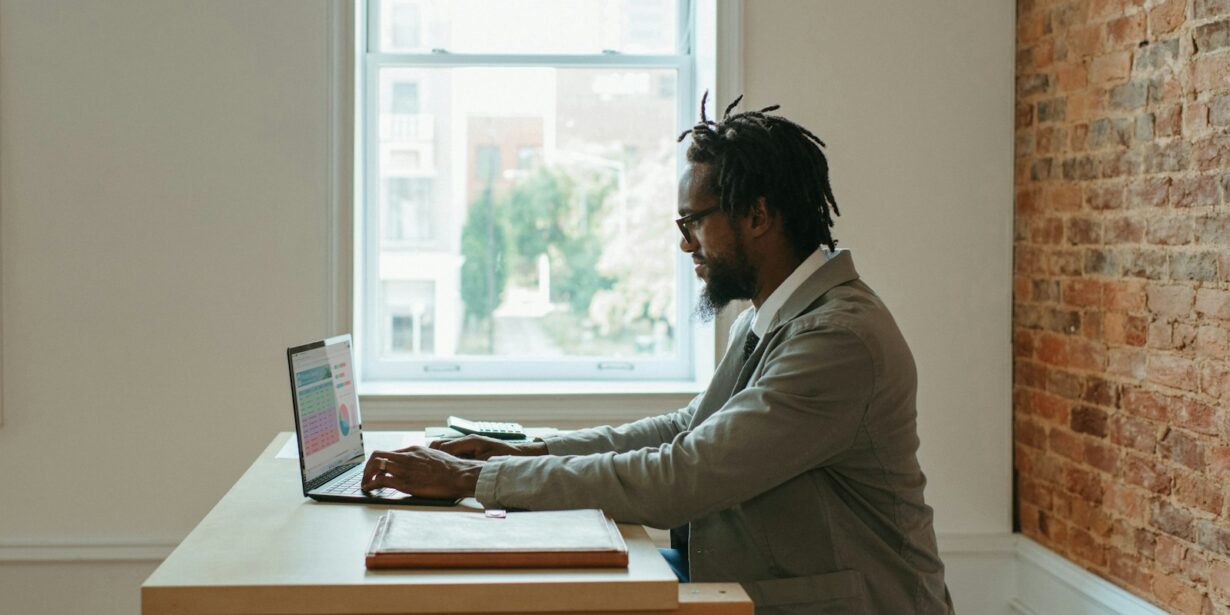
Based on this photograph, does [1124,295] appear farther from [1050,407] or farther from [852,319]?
[852,319]

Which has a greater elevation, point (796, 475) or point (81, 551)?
point (796, 475)

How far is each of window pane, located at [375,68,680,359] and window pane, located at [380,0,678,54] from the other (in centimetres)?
8

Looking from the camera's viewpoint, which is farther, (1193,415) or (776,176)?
(1193,415)

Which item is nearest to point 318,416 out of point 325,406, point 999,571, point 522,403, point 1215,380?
point 325,406

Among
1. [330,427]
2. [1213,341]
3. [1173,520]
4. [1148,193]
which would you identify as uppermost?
[1148,193]

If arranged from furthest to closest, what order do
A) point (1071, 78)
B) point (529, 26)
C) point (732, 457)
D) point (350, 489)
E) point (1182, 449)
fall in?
point (529, 26) → point (1071, 78) → point (1182, 449) → point (350, 489) → point (732, 457)

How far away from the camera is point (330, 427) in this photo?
83.6 inches

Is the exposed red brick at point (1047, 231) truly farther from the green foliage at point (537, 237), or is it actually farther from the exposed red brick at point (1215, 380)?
the green foliage at point (537, 237)

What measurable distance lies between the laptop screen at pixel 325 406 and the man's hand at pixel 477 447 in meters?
0.18

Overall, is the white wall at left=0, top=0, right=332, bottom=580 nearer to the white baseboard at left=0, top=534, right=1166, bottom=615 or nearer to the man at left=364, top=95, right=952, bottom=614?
the white baseboard at left=0, top=534, right=1166, bottom=615

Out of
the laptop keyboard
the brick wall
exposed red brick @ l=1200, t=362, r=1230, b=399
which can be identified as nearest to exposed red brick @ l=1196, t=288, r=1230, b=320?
the brick wall

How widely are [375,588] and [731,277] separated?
0.94m

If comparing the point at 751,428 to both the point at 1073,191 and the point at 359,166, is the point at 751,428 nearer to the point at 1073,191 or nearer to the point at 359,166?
the point at 1073,191

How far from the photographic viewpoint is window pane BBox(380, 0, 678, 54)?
11.9ft
